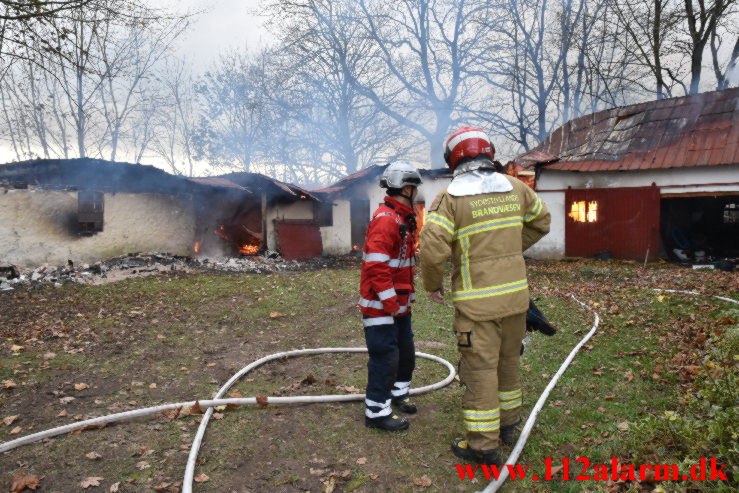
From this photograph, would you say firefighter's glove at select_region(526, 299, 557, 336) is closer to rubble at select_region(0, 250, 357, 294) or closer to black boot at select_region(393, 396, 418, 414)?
black boot at select_region(393, 396, 418, 414)

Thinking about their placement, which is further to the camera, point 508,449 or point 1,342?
point 1,342

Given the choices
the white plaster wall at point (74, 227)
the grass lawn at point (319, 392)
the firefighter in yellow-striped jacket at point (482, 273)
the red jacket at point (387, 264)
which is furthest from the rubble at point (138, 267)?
the firefighter in yellow-striped jacket at point (482, 273)

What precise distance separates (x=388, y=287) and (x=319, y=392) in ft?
5.94

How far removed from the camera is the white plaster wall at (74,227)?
41.7 ft

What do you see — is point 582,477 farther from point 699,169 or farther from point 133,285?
point 699,169

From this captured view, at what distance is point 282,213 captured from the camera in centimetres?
1836

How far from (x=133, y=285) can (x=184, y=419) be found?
27.1ft

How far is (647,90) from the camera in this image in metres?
23.9

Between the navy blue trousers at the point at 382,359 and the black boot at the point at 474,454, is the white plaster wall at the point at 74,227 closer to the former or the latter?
the navy blue trousers at the point at 382,359

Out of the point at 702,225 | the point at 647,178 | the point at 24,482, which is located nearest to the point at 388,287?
the point at 24,482

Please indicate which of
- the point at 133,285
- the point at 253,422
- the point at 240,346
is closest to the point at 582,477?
the point at 253,422

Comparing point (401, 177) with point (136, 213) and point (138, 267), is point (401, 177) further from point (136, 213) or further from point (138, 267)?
point (136, 213)

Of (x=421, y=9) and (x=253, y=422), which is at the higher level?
(x=421, y=9)

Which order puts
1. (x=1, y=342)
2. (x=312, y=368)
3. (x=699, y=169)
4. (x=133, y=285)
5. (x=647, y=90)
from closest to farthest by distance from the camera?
(x=312, y=368)
(x=1, y=342)
(x=133, y=285)
(x=699, y=169)
(x=647, y=90)
